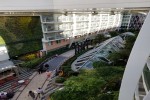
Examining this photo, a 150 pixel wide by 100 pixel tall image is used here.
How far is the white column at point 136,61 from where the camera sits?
5.60 m

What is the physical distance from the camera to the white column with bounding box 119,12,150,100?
18.4ft

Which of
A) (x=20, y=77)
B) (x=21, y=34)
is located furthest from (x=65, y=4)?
(x=21, y=34)

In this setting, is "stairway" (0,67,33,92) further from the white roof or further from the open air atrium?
the white roof

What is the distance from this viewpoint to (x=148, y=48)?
5578 mm

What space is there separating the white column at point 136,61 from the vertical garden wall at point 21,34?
71.8 ft

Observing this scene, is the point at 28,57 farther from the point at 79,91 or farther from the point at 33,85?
the point at 79,91

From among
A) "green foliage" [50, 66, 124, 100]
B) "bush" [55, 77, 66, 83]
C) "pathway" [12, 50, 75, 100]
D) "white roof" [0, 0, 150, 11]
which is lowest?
"pathway" [12, 50, 75, 100]

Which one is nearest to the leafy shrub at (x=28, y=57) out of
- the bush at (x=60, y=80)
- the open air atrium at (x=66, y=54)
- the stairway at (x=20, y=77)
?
the open air atrium at (x=66, y=54)

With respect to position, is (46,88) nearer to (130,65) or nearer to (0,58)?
(0,58)

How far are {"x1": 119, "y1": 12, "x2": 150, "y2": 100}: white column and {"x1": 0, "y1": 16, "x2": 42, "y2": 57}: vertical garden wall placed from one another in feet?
71.8

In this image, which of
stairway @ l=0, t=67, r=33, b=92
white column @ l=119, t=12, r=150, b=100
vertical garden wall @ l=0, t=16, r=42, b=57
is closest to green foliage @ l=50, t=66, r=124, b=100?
white column @ l=119, t=12, r=150, b=100

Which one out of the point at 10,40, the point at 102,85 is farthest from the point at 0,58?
the point at 102,85

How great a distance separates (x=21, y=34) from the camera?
28297 mm

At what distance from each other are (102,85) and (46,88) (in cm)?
698
